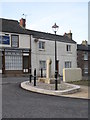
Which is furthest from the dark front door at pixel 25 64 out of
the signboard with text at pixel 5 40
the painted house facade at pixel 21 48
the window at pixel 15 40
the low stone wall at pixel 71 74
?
the low stone wall at pixel 71 74

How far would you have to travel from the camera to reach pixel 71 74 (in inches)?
848

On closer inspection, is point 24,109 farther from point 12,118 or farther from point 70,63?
point 70,63

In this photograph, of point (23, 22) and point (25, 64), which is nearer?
point (25, 64)

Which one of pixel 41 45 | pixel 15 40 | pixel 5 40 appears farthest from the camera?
pixel 41 45

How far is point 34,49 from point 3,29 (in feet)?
18.4

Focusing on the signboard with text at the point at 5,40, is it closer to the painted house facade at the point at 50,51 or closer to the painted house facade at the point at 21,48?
the painted house facade at the point at 21,48

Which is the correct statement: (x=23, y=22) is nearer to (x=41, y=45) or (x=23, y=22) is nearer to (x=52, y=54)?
(x=41, y=45)

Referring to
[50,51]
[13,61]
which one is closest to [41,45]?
[50,51]

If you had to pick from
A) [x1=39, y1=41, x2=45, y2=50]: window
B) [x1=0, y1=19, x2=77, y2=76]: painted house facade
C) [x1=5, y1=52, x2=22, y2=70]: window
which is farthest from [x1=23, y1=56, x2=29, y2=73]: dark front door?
[x1=39, y1=41, x2=45, y2=50]: window

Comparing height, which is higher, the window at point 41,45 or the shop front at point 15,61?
the window at point 41,45

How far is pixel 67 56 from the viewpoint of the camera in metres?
39.6

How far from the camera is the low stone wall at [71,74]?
2071 centimetres

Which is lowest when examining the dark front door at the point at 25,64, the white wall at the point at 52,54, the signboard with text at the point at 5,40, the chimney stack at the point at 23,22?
the dark front door at the point at 25,64

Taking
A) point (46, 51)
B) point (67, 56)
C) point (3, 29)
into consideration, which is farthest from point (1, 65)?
point (67, 56)
